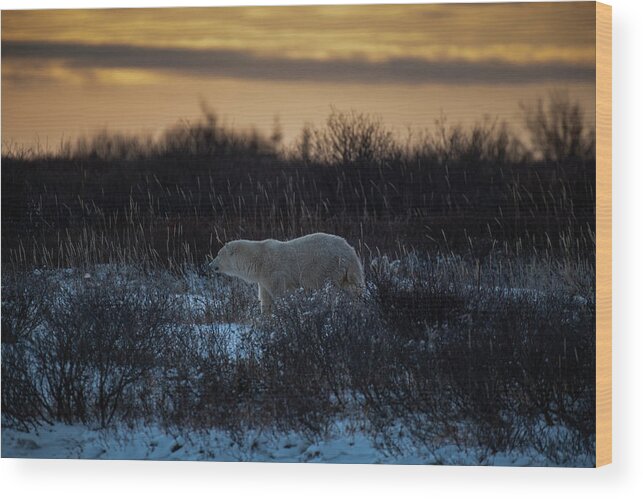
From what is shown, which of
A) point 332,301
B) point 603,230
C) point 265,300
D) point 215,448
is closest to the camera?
point 603,230

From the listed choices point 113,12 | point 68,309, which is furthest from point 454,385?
point 113,12

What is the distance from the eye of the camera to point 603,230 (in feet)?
25.7

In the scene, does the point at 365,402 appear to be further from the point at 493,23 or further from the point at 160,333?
the point at 493,23

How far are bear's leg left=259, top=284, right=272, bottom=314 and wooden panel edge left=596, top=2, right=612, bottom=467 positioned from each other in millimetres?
2611

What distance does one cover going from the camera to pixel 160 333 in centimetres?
837

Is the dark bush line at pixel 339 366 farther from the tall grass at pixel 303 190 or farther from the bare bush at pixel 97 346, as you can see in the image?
the tall grass at pixel 303 190

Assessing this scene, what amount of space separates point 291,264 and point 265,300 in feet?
1.21

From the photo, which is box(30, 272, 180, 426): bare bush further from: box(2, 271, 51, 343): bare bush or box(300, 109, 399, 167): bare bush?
box(300, 109, 399, 167): bare bush

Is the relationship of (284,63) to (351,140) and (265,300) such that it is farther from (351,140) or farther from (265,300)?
(265,300)

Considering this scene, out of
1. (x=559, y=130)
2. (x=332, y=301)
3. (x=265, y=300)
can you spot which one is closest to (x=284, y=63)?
(x=332, y=301)

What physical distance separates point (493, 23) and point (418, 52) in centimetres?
56

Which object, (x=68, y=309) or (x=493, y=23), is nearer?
(x=493, y=23)

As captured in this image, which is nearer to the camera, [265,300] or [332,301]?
[332,301]

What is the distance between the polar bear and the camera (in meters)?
8.91
